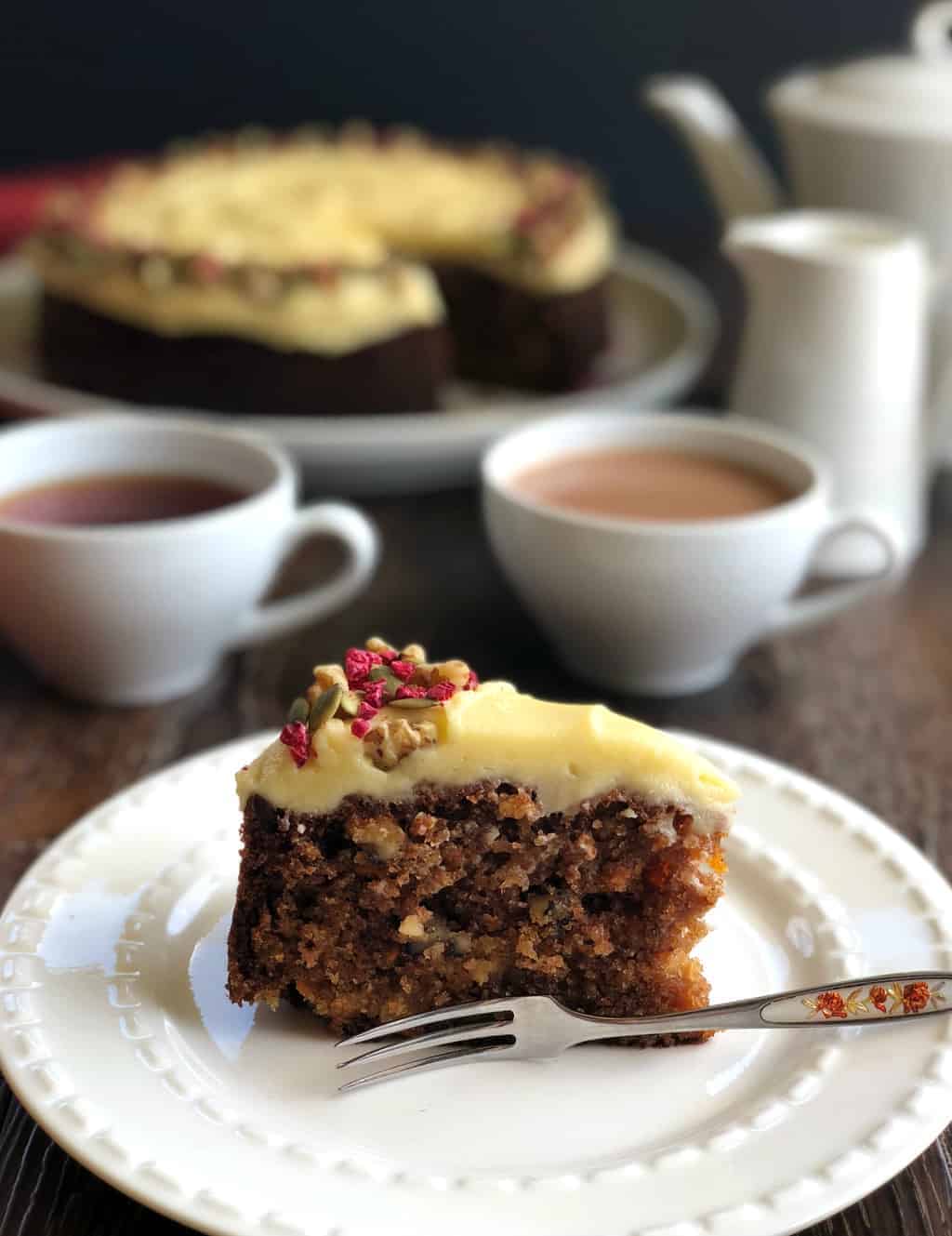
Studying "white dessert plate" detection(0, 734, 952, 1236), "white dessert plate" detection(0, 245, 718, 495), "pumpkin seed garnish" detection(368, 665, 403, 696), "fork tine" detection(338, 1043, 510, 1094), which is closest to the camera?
"white dessert plate" detection(0, 734, 952, 1236)

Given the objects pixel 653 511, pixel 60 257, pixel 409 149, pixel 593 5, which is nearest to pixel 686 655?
pixel 653 511

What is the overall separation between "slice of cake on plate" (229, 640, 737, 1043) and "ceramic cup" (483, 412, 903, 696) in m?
0.53

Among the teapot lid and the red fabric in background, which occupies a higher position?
the teapot lid

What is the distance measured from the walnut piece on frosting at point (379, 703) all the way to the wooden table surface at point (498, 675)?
44 cm

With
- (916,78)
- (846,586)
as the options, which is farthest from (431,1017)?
(916,78)

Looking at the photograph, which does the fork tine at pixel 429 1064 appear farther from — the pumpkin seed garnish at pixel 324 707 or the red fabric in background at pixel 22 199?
the red fabric in background at pixel 22 199

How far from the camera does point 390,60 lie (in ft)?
15.1

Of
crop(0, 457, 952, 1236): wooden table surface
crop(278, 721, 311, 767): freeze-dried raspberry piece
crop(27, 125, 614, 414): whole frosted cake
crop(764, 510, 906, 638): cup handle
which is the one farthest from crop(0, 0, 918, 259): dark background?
crop(278, 721, 311, 767): freeze-dried raspberry piece

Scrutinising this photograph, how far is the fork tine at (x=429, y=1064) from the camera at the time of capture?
1.11 m

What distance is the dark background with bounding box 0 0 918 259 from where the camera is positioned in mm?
4496

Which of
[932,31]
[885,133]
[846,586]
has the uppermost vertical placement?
[932,31]

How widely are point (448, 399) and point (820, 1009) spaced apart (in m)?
1.69

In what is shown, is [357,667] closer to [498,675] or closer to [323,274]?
[498,675]

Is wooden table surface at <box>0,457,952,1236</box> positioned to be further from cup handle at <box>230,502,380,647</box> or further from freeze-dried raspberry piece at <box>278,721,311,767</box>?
freeze-dried raspberry piece at <box>278,721,311,767</box>
